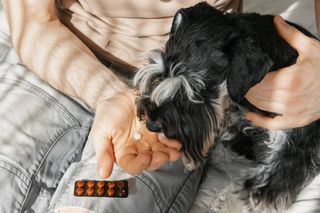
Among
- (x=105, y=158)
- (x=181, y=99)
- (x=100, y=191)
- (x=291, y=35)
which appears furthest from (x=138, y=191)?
(x=291, y=35)

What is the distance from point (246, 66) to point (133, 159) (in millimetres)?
350

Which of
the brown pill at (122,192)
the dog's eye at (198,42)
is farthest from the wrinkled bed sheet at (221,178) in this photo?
the dog's eye at (198,42)

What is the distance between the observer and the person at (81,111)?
4.05 feet

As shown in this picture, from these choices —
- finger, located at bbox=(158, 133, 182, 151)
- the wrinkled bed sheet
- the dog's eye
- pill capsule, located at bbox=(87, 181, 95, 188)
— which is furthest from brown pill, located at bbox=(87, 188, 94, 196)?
the dog's eye

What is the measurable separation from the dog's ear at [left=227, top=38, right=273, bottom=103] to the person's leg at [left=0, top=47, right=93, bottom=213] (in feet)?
1.83

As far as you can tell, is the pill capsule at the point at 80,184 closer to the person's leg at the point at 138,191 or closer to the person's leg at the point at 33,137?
the person's leg at the point at 138,191

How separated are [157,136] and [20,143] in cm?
40

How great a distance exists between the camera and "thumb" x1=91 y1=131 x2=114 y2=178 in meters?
1.12

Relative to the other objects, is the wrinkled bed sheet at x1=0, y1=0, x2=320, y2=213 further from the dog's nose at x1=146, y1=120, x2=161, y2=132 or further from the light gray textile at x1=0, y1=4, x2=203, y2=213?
the dog's nose at x1=146, y1=120, x2=161, y2=132

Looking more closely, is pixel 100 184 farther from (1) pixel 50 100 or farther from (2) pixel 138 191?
(1) pixel 50 100

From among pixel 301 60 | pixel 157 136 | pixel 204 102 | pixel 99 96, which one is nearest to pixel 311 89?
pixel 301 60

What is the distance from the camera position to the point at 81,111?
1.48 metres

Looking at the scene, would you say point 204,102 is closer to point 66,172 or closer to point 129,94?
point 129,94

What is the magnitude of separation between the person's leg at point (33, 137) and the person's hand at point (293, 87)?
553mm
